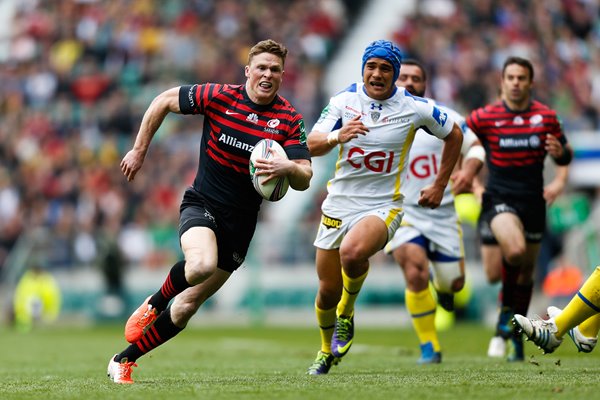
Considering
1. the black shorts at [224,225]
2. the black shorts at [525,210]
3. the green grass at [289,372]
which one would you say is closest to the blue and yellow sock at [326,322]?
the green grass at [289,372]

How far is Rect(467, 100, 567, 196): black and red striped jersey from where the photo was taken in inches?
443

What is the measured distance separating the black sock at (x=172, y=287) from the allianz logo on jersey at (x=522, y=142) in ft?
14.1

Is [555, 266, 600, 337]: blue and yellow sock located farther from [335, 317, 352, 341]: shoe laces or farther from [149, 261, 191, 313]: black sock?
[149, 261, 191, 313]: black sock

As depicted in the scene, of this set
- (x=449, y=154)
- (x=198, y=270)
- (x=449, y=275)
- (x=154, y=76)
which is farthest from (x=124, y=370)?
(x=154, y=76)

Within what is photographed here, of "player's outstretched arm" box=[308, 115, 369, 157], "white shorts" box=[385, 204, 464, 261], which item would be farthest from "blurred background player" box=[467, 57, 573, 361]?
"player's outstretched arm" box=[308, 115, 369, 157]

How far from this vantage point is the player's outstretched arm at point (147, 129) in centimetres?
834

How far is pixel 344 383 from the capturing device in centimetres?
812

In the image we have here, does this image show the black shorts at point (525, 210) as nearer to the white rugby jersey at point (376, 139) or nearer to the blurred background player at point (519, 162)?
the blurred background player at point (519, 162)

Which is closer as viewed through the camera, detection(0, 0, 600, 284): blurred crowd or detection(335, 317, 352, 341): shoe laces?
detection(335, 317, 352, 341): shoe laces

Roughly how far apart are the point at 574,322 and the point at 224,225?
2.67 meters

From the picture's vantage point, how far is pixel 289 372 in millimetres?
9625

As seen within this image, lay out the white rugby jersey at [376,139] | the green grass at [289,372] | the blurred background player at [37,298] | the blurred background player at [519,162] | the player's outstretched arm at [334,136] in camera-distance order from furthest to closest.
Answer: the blurred background player at [37,298] < the blurred background player at [519,162] < the white rugby jersey at [376,139] < the player's outstretched arm at [334,136] < the green grass at [289,372]

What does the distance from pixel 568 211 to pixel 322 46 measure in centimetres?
985

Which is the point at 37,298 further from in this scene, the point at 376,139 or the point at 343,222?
the point at 376,139
